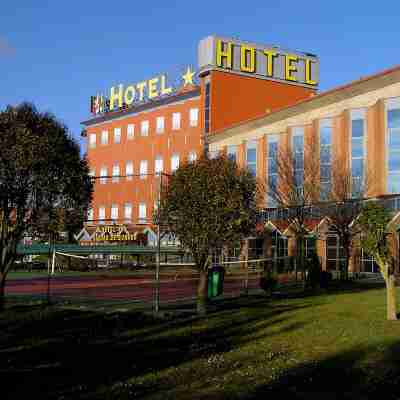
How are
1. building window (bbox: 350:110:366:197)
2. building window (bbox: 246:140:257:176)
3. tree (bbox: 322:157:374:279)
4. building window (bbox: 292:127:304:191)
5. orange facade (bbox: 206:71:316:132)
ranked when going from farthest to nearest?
1. orange facade (bbox: 206:71:316:132)
2. building window (bbox: 246:140:257:176)
3. building window (bbox: 350:110:366:197)
4. building window (bbox: 292:127:304:191)
5. tree (bbox: 322:157:374:279)

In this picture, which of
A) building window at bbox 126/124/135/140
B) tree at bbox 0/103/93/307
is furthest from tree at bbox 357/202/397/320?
building window at bbox 126/124/135/140

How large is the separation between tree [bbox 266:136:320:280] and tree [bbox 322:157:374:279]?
1.42 metres

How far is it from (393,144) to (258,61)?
90.6ft

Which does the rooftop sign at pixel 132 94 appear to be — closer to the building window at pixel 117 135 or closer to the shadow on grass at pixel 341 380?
the building window at pixel 117 135

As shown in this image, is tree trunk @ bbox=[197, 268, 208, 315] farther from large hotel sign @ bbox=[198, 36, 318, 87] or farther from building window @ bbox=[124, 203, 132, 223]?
building window @ bbox=[124, 203, 132, 223]

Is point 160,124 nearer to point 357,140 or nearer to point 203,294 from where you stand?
point 357,140

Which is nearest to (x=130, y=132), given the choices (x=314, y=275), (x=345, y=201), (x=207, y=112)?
(x=207, y=112)

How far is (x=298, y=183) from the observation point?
152 ft

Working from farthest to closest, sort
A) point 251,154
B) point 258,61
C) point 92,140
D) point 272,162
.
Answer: point 92,140
point 258,61
point 251,154
point 272,162

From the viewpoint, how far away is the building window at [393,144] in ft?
154

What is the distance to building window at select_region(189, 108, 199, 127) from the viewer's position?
70.5 m

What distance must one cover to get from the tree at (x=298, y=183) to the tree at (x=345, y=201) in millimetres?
1418

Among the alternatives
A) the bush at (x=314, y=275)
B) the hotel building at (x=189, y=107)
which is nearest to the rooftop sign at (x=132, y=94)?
the hotel building at (x=189, y=107)

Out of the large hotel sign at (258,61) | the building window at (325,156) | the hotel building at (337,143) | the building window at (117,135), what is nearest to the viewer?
the building window at (325,156)
